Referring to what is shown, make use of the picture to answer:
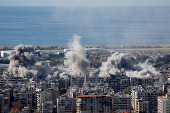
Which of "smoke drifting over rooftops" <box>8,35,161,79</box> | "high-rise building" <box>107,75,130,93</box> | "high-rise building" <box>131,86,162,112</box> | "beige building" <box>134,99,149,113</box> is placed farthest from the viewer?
"smoke drifting over rooftops" <box>8,35,161,79</box>

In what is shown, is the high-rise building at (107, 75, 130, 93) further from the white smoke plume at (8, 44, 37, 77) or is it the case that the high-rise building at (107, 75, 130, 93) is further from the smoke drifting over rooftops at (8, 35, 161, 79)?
the white smoke plume at (8, 44, 37, 77)

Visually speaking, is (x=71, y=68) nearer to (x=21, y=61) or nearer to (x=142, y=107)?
(x=21, y=61)

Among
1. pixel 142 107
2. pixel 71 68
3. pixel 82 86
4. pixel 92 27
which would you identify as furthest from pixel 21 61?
pixel 92 27

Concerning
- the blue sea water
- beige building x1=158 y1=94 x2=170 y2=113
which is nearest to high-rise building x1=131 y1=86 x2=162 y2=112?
beige building x1=158 y1=94 x2=170 y2=113

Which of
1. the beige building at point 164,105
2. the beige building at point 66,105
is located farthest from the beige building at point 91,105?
the beige building at point 164,105

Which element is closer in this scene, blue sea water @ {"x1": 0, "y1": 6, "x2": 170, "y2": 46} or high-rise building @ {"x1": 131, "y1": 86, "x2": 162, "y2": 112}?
high-rise building @ {"x1": 131, "y1": 86, "x2": 162, "y2": 112}

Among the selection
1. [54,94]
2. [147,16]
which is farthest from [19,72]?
[147,16]

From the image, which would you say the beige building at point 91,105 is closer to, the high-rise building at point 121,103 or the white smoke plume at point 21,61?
the high-rise building at point 121,103

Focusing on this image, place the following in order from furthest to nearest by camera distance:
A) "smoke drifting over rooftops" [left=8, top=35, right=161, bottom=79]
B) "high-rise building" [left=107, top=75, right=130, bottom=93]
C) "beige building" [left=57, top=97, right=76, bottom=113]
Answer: "smoke drifting over rooftops" [left=8, top=35, right=161, bottom=79] → "high-rise building" [left=107, top=75, right=130, bottom=93] → "beige building" [left=57, top=97, right=76, bottom=113]
